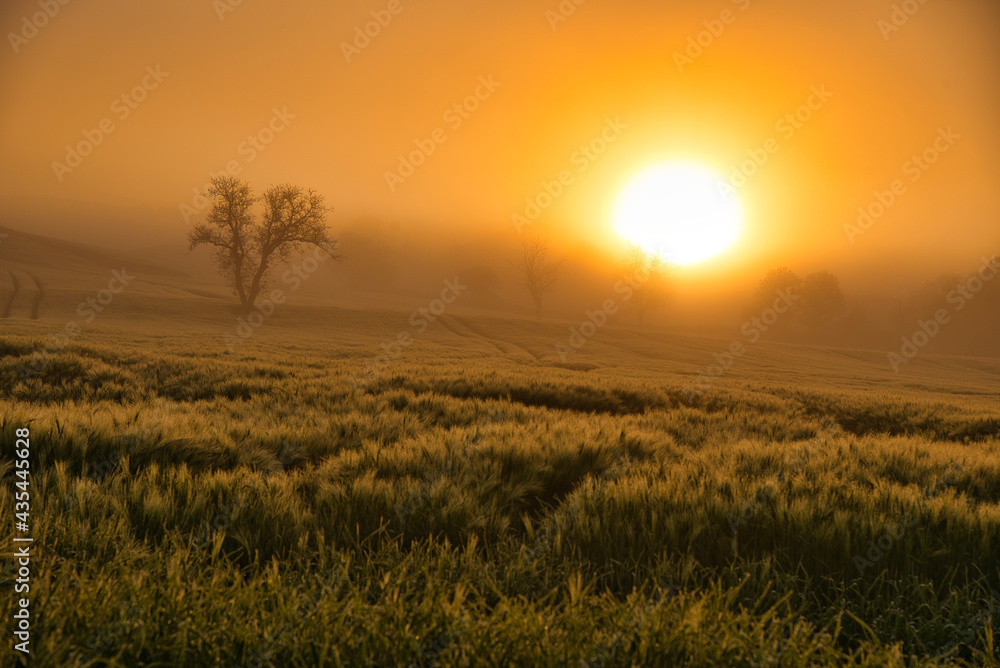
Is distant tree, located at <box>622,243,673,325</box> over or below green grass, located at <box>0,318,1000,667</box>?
over

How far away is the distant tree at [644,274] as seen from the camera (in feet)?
293

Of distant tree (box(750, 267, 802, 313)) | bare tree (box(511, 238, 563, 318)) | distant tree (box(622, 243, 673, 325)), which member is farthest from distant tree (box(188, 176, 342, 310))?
distant tree (box(750, 267, 802, 313))

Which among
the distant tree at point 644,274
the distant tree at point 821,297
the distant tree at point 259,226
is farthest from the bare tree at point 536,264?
the distant tree at point 821,297

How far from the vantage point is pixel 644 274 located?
296 ft

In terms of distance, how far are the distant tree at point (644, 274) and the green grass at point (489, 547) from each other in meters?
88.1

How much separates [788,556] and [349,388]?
21.9ft

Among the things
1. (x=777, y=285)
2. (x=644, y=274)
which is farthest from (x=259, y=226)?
(x=777, y=285)

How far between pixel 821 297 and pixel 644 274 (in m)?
41.6

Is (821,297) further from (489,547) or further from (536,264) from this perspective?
(489,547)

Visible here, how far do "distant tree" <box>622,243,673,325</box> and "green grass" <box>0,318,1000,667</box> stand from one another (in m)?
88.1

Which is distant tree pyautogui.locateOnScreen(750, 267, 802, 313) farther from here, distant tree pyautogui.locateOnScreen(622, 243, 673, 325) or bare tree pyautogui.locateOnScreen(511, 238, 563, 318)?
bare tree pyautogui.locateOnScreen(511, 238, 563, 318)

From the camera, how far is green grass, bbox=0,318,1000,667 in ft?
4.51

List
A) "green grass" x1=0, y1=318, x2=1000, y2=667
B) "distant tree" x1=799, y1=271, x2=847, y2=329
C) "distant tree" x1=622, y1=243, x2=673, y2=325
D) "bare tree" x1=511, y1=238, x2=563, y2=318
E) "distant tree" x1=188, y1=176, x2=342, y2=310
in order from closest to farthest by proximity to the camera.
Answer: "green grass" x1=0, y1=318, x2=1000, y2=667, "distant tree" x1=188, y1=176, x2=342, y2=310, "bare tree" x1=511, y1=238, x2=563, y2=318, "distant tree" x1=622, y1=243, x2=673, y2=325, "distant tree" x1=799, y1=271, x2=847, y2=329

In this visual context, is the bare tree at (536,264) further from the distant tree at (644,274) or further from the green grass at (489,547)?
the green grass at (489,547)
